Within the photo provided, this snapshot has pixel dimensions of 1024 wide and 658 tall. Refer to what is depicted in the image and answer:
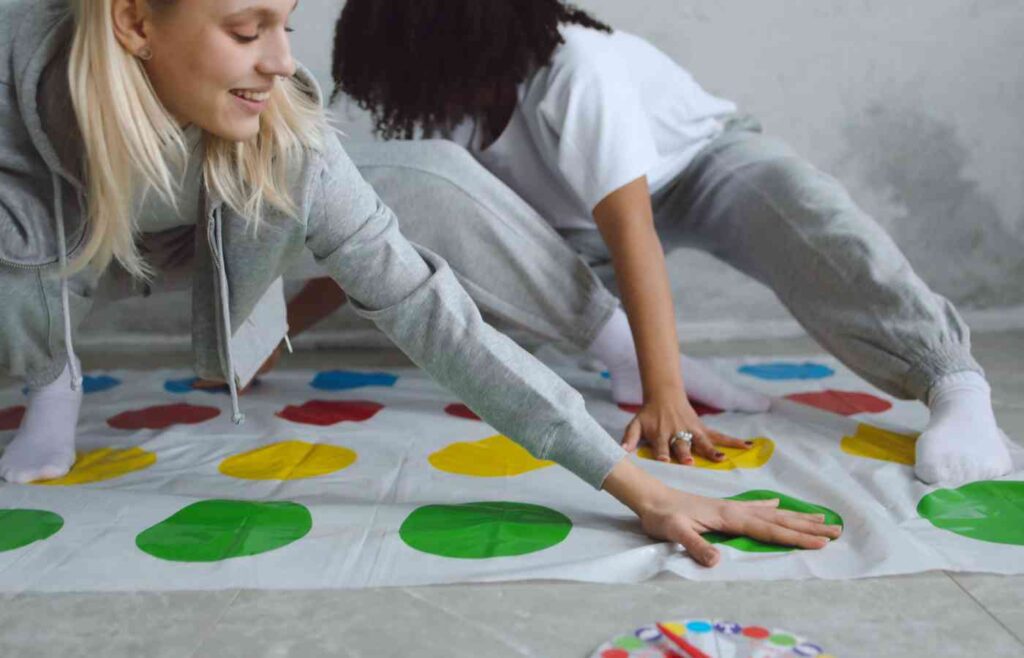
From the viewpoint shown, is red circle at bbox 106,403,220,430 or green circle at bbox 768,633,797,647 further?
red circle at bbox 106,403,220,430

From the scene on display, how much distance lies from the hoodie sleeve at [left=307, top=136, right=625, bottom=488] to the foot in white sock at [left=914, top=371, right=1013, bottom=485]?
343mm

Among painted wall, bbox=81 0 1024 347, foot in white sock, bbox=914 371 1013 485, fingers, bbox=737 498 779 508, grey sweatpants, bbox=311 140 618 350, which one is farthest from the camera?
painted wall, bbox=81 0 1024 347

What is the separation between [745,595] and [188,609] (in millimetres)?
408

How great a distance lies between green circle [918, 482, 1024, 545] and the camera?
87cm

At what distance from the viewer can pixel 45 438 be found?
3.65ft

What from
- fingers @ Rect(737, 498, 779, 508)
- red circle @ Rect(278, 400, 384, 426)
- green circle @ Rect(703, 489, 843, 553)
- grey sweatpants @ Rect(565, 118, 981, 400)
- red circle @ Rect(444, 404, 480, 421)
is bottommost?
red circle @ Rect(278, 400, 384, 426)

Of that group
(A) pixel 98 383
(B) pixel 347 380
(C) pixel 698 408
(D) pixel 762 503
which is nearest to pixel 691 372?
(C) pixel 698 408

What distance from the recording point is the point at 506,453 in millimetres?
1130

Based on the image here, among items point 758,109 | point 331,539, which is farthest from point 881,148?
point 331,539

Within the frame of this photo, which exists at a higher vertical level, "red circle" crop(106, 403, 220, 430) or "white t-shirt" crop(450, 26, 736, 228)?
"white t-shirt" crop(450, 26, 736, 228)

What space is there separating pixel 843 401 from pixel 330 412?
2.14 feet

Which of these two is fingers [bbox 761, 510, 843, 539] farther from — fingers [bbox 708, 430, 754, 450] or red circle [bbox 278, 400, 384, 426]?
red circle [bbox 278, 400, 384, 426]

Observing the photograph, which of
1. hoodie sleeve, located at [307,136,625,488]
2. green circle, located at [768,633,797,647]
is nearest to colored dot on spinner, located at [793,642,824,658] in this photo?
green circle, located at [768,633,797,647]

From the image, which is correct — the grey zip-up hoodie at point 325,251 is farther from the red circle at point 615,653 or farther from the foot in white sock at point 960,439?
the foot in white sock at point 960,439
